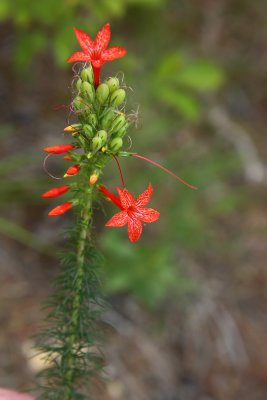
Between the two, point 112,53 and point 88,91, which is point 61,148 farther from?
point 112,53

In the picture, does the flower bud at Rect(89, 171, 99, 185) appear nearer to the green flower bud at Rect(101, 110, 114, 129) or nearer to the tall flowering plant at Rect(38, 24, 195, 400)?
the tall flowering plant at Rect(38, 24, 195, 400)

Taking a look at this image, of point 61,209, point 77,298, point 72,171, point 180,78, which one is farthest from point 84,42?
point 180,78

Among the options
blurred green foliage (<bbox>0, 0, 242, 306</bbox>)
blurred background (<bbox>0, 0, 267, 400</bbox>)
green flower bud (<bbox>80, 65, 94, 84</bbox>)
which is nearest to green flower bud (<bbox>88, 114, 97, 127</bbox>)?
green flower bud (<bbox>80, 65, 94, 84</bbox>)

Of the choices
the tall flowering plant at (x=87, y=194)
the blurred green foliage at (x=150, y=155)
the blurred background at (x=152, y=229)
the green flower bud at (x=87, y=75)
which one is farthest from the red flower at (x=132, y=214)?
the blurred green foliage at (x=150, y=155)

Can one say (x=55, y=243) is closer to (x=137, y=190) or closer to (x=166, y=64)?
(x=137, y=190)

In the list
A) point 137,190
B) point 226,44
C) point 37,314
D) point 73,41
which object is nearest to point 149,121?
point 137,190

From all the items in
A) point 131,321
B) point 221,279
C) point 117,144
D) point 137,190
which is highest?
point 137,190

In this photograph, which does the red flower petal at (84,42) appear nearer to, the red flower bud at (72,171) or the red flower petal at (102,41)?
the red flower petal at (102,41)
